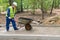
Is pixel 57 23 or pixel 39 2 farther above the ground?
pixel 39 2

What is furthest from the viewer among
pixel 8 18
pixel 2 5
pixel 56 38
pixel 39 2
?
pixel 2 5

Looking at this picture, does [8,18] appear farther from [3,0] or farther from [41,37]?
[3,0]

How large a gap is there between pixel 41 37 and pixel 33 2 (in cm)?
874

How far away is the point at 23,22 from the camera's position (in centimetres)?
1370


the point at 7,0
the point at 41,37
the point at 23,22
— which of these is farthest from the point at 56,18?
the point at 7,0

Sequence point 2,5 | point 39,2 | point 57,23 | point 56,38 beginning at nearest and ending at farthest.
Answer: point 56,38 < point 57,23 < point 39,2 < point 2,5

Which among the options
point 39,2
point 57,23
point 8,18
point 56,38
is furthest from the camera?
point 39,2

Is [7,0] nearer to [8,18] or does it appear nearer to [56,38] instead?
[8,18]

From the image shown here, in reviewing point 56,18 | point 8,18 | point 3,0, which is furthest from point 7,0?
point 8,18

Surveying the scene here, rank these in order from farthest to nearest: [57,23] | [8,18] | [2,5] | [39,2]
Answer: [2,5], [39,2], [57,23], [8,18]

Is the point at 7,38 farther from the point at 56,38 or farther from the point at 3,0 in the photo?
the point at 3,0

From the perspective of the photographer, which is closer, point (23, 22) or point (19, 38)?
point (19, 38)

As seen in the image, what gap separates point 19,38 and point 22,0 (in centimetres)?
1216

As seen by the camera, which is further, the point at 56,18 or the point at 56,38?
the point at 56,18
